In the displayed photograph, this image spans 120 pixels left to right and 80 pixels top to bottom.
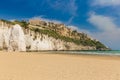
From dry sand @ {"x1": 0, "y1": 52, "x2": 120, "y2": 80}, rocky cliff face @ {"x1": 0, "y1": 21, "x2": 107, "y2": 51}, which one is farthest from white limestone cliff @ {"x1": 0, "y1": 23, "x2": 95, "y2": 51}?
dry sand @ {"x1": 0, "y1": 52, "x2": 120, "y2": 80}

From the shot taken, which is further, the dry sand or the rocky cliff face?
the rocky cliff face

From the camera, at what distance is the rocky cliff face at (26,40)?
8781cm

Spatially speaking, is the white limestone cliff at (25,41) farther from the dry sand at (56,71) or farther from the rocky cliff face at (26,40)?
the dry sand at (56,71)

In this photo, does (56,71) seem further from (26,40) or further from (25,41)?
(26,40)

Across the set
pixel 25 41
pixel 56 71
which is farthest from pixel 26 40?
pixel 56 71

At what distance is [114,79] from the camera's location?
13.8 meters

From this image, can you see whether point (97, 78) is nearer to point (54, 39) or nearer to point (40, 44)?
point (40, 44)

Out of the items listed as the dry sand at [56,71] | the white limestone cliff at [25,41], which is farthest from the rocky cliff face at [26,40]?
the dry sand at [56,71]

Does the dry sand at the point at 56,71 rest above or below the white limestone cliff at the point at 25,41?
below

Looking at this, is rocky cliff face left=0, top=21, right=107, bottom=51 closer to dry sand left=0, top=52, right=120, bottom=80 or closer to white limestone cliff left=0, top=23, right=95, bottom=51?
white limestone cliff left=0, top=23, right=95, bottom=51

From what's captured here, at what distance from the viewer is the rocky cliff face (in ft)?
288

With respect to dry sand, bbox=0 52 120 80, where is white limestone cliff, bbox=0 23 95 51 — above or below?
above

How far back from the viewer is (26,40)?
378ft

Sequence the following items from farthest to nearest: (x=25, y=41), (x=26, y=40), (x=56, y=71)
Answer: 1. (x=26, y=40)
2. (x=25, y=41)
3. (x=56, y=71)
